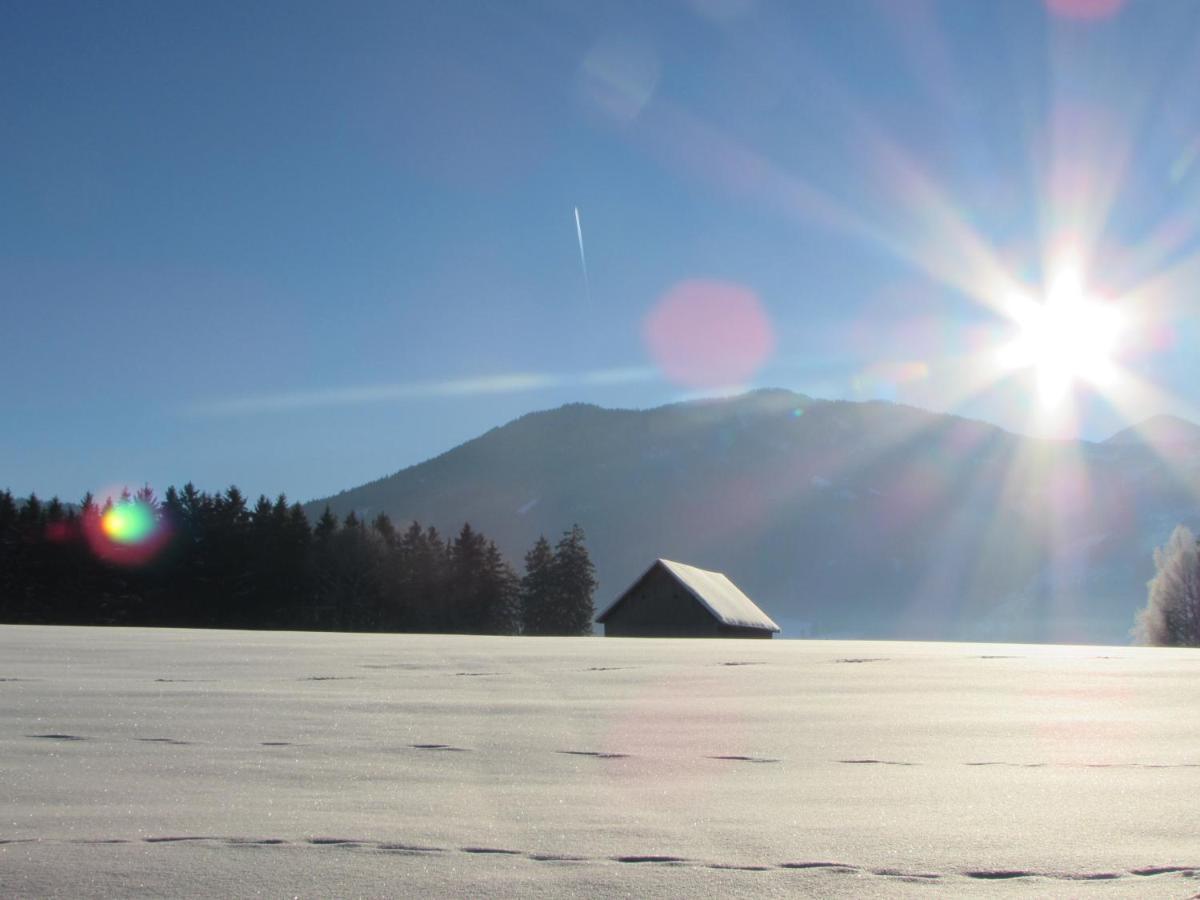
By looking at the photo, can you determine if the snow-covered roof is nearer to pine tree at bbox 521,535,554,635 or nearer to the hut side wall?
the hut side wall

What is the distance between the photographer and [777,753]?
431 cm

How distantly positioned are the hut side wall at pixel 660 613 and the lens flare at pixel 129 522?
2872cm

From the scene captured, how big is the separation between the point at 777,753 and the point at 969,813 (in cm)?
121

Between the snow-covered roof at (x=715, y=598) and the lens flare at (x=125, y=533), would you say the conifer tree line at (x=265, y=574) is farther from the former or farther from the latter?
the snow-covered roof at (x=715, y=598)

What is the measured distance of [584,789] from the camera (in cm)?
354

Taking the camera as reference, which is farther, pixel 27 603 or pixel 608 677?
pixel 27 603

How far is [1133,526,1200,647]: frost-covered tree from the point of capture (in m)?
52.1

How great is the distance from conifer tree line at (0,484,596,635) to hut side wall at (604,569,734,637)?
15.1m

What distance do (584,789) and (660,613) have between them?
36.6 meters

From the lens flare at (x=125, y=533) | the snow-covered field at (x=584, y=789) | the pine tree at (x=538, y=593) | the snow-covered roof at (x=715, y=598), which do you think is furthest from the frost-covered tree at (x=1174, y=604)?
the lens flare at (x=125, y=533)

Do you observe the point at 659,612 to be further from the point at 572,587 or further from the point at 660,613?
the point at 572,587

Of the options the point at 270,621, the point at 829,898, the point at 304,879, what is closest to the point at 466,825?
the point at 304,879

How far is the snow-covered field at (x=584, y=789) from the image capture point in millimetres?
2529

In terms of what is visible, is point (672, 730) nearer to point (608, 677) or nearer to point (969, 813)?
point (969, 813)
